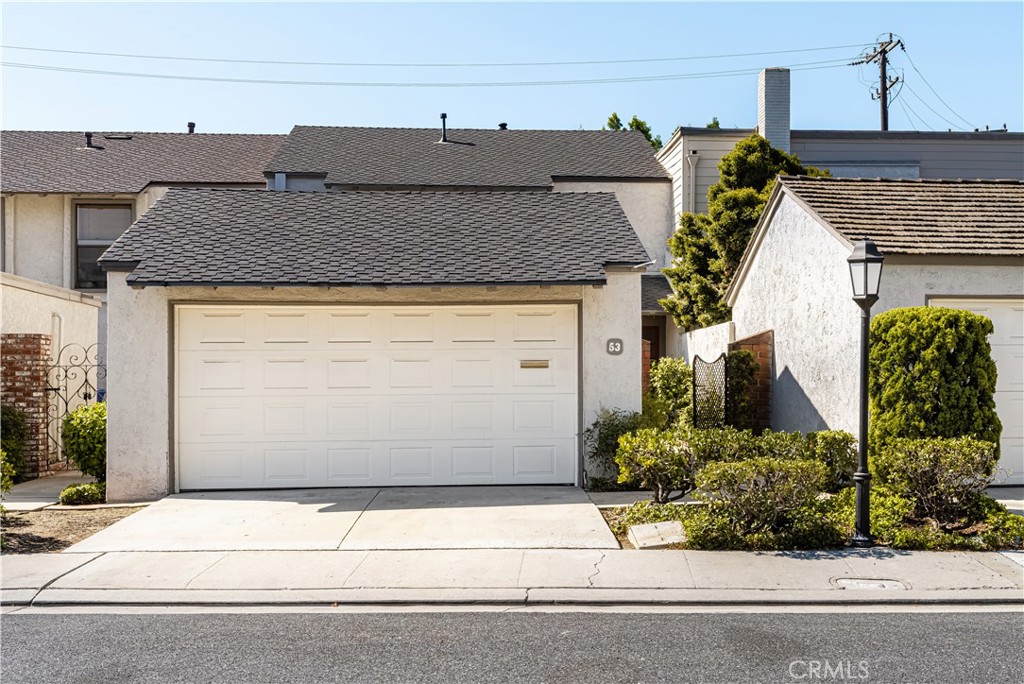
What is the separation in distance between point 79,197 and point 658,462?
17419mm

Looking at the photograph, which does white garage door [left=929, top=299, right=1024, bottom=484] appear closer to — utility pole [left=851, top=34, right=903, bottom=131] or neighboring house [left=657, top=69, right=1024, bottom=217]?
neighboring house [left=657, top=69, right=1024, bottom=217]

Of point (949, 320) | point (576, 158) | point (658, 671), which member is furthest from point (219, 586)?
point (576, 158)

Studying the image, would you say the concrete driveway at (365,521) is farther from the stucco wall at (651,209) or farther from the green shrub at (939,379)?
the stucco wall at (651,209)

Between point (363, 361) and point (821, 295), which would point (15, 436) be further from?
point (821, 295)

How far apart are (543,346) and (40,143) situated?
60.4ft

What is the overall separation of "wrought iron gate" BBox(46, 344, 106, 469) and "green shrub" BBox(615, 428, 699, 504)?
8.67 meters

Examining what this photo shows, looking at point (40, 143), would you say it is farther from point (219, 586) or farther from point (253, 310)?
point (219, 586)

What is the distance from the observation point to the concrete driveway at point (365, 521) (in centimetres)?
855

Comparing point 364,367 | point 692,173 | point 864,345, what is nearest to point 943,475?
point 864,345

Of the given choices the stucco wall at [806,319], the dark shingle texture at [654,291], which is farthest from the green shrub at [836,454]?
the dark shingle texture at [654,291]

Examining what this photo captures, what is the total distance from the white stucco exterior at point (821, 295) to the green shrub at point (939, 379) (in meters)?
1.24

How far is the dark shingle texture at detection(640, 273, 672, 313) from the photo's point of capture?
20.1 metres

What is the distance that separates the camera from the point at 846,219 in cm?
1195

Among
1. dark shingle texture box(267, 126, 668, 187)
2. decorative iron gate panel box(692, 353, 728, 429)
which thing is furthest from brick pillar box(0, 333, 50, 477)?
decorative iron gate panel box(692, 353, 728, 429)
